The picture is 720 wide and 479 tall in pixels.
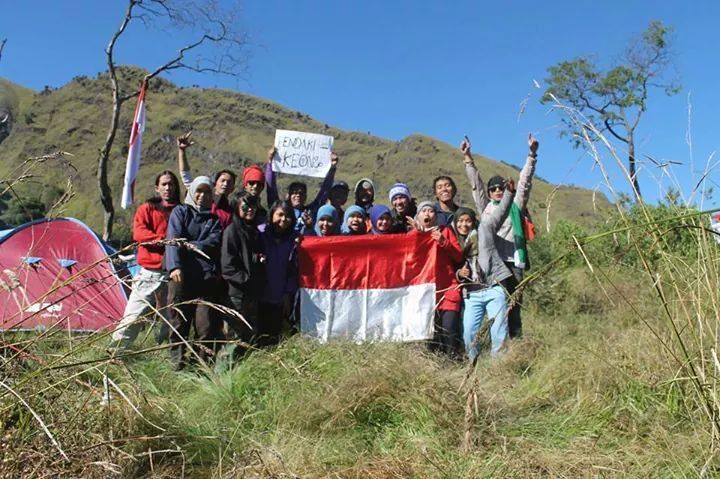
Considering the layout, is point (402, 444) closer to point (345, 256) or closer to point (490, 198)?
point (345, 256)

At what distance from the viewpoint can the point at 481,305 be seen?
17.0 ft

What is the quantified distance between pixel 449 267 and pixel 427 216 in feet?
1.78

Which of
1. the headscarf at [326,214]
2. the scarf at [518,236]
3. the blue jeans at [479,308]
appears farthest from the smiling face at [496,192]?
the headscarf at [326,214]

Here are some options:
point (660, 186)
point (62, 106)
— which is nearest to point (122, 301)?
point (660, 186)

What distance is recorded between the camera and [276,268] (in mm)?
5215

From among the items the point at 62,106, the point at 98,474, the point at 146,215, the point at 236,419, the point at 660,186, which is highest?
the point at 62,106

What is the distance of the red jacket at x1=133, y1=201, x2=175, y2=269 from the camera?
16.6 feet

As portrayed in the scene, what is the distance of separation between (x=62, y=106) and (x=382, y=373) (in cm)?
11762

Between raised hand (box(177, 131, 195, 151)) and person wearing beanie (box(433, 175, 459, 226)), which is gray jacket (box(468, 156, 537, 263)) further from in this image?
raised hand (box(177, 131, 195, 151))

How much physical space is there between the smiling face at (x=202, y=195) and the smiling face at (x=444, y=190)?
2.25m

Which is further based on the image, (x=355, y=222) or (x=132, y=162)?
(x=132, y=162)

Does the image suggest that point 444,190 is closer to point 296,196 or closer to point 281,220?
point 296,196

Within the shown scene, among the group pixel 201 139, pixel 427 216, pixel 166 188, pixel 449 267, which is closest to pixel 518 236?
pixel 449 267

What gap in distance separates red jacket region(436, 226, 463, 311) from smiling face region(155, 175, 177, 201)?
2.50 meters
